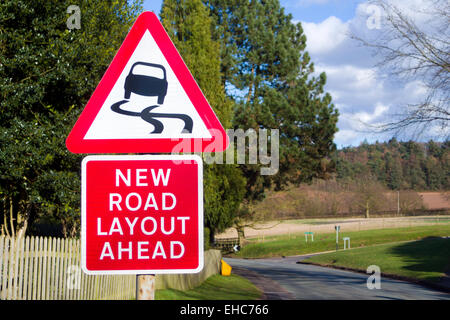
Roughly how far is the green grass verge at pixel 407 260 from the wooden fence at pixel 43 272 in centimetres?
2298

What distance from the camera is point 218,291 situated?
20.0 metres

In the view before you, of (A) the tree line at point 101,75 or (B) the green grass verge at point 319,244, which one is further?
(B) the green grass verge at point 319,244

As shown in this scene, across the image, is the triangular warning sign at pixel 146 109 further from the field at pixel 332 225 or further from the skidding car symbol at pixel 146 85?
the field at pixel 332 225

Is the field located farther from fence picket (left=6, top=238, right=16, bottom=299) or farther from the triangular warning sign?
the triangular warning sign

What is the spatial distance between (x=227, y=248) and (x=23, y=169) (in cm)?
4633

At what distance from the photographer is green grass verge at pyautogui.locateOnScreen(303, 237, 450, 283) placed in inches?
1276

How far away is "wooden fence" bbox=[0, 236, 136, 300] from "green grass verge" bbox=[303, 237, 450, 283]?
75.4 feet

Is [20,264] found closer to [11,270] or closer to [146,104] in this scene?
[11,270]

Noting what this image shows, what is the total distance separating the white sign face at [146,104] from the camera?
93.7 inches

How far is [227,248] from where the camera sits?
5562cm

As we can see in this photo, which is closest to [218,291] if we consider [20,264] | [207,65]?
[207,65]

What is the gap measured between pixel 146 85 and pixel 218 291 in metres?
18.4

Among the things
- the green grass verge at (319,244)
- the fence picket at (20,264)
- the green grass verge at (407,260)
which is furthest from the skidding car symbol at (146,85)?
the green grass verge at (319,244)

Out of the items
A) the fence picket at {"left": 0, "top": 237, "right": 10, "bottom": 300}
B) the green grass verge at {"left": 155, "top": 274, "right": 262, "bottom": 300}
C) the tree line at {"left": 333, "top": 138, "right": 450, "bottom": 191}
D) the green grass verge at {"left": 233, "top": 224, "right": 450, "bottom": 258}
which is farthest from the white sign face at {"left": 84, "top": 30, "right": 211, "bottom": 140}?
the tree line at {"left": 333, "top": 138, "right": 450, "bottom": 191}
